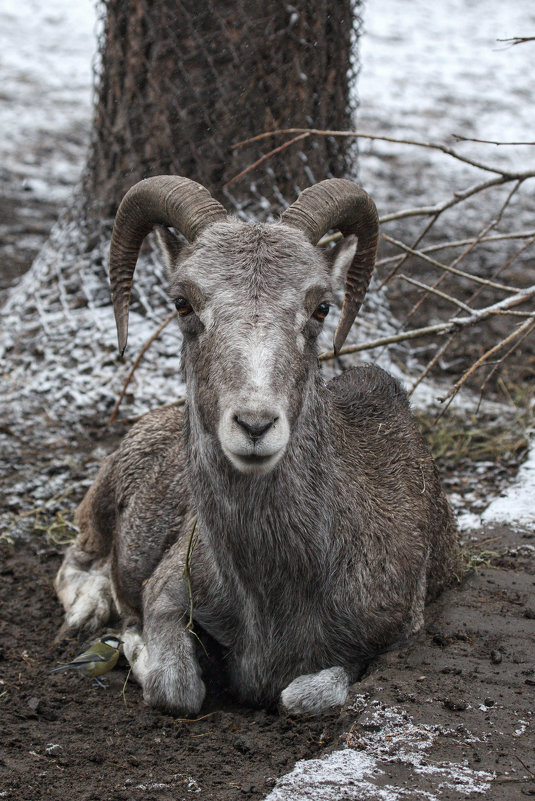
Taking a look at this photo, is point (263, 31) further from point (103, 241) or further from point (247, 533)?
point (247, 533)

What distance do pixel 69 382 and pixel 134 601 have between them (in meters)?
2.83

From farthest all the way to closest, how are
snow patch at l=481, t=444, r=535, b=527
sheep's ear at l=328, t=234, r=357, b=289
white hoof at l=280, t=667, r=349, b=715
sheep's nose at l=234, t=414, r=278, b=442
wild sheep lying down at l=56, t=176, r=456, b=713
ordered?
snow patch at l=481, t=444, r=535, b=527, sheep's ear at l=328, t=234, r=357, b=289, white hoof at l=280, t=667, r=349, b=715, wild sheep lying down at l=56, t=176, r=456, b=713, sheep's nose at l=234, t=414, r=278, b=442

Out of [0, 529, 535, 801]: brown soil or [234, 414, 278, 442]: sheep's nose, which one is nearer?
[234, 414, 278, 442]: sheep's nose

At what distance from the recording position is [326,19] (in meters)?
7.95

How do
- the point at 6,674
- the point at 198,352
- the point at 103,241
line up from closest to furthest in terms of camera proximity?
the point at 198,352 → the point at 6,674 → the point at 103,241

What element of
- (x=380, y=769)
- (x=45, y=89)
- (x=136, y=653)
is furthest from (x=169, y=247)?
(x=45, y=89)

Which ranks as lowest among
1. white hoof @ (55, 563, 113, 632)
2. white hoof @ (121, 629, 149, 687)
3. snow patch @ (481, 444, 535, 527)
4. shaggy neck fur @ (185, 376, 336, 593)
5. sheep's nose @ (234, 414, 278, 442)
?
white hoof @ (55, 563, 113, 632)

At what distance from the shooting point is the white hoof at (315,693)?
13.9 feet

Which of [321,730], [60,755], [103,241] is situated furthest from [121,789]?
[103,241]

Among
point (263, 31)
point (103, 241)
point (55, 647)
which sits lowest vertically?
point (55, 647)

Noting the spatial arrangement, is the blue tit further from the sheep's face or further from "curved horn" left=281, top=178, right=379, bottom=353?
"curved horn" left=281, top=178, right=379, bottom=353

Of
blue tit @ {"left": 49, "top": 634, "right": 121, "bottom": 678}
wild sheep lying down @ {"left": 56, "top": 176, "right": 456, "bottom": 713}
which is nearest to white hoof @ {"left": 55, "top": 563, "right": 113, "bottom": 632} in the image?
wild sheep lying down @ {"left": 56, "top": 176, "right": 456, "bottom": 713}

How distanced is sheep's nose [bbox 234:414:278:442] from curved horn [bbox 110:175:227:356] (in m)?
1.29

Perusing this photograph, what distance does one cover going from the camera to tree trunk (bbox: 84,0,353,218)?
783 cm
